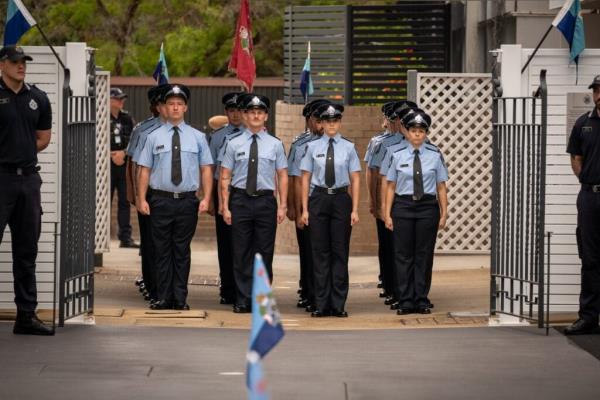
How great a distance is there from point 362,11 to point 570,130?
32.4 feet

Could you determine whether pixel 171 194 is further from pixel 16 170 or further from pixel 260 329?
pixel 260 329

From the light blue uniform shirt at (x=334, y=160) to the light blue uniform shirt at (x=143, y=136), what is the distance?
142 centimetres

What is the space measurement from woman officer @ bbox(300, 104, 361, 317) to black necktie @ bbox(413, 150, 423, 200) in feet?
1.71

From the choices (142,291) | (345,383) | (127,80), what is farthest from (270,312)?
(127,80)

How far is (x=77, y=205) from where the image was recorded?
1421 cm

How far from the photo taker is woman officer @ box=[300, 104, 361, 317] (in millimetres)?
16469

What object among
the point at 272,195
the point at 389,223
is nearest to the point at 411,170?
the point at 389,223

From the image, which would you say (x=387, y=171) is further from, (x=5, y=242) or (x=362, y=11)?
(x=362, y=11)

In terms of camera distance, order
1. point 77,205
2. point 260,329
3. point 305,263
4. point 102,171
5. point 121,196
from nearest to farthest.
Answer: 1. point 260,329
2. point 77,205
3. point 305,263
4. point 102,171
5. point 121,196

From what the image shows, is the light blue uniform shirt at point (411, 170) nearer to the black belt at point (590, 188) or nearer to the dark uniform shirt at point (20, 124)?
the black belt at point (590, 188)

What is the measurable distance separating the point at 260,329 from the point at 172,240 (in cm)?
810

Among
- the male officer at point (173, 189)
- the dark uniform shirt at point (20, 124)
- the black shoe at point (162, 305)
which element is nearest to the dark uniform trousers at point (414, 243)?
the male officer at point (173, 189)

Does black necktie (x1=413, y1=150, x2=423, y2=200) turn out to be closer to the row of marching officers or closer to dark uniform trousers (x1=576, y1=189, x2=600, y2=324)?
the row of marching officers

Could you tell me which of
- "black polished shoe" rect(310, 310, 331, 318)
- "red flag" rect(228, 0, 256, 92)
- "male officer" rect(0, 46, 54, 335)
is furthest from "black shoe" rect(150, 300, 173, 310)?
"red flag" rect(228, 0, 256, 92)
